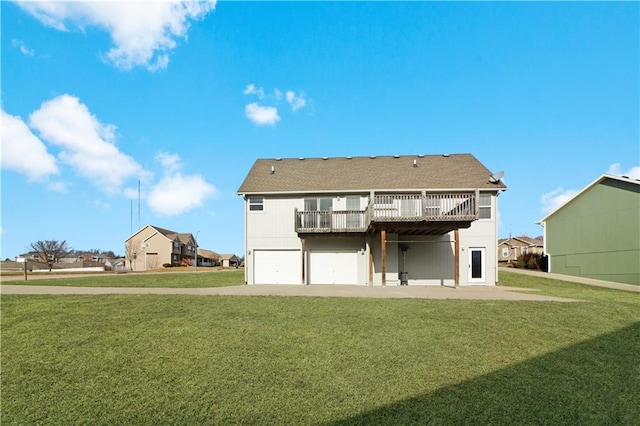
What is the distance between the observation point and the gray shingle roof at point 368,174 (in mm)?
19469

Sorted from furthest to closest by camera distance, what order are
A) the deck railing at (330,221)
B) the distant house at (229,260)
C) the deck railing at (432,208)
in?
the distant house at (229,260) < the deck railing at (330,221) < the deck railing at (432,208)

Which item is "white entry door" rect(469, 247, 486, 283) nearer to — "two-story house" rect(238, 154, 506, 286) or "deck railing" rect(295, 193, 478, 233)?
"two-story house" rect(238, 154, 506, 286)

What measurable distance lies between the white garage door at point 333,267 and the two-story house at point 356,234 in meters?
0.05

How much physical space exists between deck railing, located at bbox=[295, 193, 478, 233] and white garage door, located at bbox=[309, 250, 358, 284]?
177 cm

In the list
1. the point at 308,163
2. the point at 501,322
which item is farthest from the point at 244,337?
the point at 308,163

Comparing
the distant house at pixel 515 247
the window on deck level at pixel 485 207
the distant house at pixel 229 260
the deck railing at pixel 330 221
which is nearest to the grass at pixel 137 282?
the deck railing at pixel 330 221

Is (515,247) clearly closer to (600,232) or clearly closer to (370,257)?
(600,232)

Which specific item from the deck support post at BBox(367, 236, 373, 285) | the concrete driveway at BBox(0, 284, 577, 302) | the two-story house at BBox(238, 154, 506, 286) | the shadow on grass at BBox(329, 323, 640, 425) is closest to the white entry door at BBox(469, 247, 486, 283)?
the two-story house at BBox(238, 154, 506, 286)

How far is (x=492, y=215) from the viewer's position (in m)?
18.8

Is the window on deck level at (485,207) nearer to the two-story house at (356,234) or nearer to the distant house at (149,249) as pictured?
the two-story house at (356,234)

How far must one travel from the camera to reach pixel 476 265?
18.8m

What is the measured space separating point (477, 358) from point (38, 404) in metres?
6.27

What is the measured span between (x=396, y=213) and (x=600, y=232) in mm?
14432

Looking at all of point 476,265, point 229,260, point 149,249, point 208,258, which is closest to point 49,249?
point 149,249
